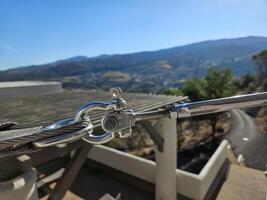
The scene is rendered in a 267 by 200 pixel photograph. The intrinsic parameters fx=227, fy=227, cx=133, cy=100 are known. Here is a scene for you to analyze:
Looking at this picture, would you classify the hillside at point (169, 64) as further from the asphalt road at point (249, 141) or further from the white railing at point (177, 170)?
the white railing at point (177, 170)

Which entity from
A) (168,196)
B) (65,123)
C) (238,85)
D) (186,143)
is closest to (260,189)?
(168,196)

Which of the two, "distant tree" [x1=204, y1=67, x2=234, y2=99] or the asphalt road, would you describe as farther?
"distant tree" [x1=204, y1=67, x2=234, y2=99]

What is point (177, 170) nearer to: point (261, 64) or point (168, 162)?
point (168, 162)

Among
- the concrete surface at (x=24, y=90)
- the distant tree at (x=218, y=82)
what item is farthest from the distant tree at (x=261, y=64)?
the concrete surface at (x=24, y=90)

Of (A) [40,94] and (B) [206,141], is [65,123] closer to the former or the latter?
(A) [40,94]

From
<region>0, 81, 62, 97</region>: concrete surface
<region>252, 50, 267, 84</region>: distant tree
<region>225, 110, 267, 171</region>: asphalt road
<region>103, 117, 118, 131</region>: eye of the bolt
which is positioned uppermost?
<region>103, 117, 118, 131</region>: eye of the bolt

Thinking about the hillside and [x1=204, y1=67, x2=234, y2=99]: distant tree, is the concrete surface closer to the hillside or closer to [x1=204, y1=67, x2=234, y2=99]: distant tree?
[x1=204, y1=67, x2=234, y2=99]: distant tree

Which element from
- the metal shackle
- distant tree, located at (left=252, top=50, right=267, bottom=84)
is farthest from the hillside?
the metal shackle
